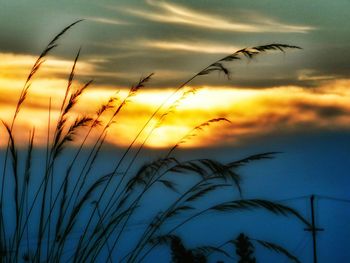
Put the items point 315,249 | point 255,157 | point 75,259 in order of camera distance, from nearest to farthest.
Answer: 1. point 255,157
2. point 75,259
3. point 315,249

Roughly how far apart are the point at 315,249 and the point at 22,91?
19.8m

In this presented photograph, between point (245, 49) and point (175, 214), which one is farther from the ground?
point (245, 49)

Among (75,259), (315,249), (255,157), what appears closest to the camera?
(255,157)

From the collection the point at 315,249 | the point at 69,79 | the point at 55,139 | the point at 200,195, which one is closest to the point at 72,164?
the point at 55,139

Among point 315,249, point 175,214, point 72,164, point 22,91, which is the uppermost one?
point 22,91

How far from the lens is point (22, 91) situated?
399cm

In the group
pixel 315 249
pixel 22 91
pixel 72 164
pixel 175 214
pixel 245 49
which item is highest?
pixel 245 49

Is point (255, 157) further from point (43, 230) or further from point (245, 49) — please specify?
point (43, 230)

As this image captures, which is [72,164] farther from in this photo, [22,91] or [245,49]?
[245,49]

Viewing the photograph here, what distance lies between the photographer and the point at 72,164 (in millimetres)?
4004

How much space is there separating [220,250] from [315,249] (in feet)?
63.2

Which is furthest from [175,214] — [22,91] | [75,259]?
[22,91]

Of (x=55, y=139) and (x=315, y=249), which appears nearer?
(x=55, y=139)

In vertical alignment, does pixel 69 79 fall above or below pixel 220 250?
above
